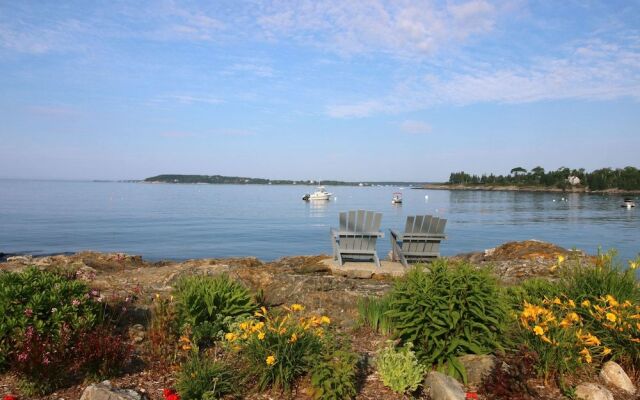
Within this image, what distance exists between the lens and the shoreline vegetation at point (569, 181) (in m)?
128

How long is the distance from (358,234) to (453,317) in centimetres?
842

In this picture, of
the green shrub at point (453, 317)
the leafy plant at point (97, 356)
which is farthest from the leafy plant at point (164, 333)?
the green shrub at point (453, 317)

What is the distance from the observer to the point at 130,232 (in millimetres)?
32969

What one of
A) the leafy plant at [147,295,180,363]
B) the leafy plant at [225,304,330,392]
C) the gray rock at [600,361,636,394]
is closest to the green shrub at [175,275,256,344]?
the leafy plant at [147,295,180,363]

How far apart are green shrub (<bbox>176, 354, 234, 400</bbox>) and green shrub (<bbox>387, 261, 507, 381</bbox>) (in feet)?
5.16

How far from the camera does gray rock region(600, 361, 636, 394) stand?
158 inches

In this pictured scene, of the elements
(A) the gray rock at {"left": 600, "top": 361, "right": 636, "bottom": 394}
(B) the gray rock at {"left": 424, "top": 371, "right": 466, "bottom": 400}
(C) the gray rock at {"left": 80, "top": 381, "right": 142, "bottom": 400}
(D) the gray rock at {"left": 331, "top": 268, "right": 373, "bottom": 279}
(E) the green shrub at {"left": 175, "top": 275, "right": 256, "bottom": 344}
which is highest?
(E) the green shrub at {"left": 175, "top": 275, "right": 256, "bottom": 344}

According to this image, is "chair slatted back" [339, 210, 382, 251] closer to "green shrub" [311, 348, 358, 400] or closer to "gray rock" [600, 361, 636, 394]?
"gray rock" [600, 361, 636, 394]

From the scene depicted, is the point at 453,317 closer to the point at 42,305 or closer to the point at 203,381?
the point at 203,381

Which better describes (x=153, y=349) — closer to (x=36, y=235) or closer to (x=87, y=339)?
(x=87, y=339)

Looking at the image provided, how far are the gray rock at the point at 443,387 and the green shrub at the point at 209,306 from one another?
2032 millimetres

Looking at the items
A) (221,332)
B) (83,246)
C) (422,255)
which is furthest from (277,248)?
(221,332)

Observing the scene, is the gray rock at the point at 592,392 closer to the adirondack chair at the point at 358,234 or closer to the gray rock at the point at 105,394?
the gray rock at the point at 105,394

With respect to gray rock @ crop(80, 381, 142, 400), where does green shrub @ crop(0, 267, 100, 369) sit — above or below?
above
